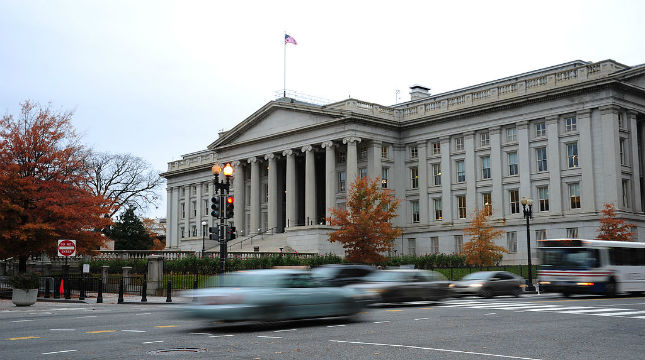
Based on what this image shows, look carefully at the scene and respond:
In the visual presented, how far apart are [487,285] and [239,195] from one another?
52544mm

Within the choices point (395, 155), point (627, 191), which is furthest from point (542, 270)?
point (395, 155)

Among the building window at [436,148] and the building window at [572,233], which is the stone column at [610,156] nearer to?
the building window at [572,233]

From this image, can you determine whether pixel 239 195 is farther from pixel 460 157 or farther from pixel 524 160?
pixel 524 160

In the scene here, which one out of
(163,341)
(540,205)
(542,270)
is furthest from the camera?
(540,205)

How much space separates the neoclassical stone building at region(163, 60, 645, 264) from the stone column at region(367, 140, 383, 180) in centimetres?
12

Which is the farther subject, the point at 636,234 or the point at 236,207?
the point at 236,207

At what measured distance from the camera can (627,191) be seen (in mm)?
57562

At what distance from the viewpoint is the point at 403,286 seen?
2520cm

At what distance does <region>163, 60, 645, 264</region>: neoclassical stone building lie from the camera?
5728cm

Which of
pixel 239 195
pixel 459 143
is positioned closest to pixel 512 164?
pixel 459 143

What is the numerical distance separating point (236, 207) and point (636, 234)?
141 ft

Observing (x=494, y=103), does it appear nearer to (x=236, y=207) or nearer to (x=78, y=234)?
(x=236, y=207)

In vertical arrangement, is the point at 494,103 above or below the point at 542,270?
above

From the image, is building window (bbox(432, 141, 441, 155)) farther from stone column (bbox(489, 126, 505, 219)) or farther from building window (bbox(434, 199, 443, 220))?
stone column (bbox(489, 126, 505, 219))
